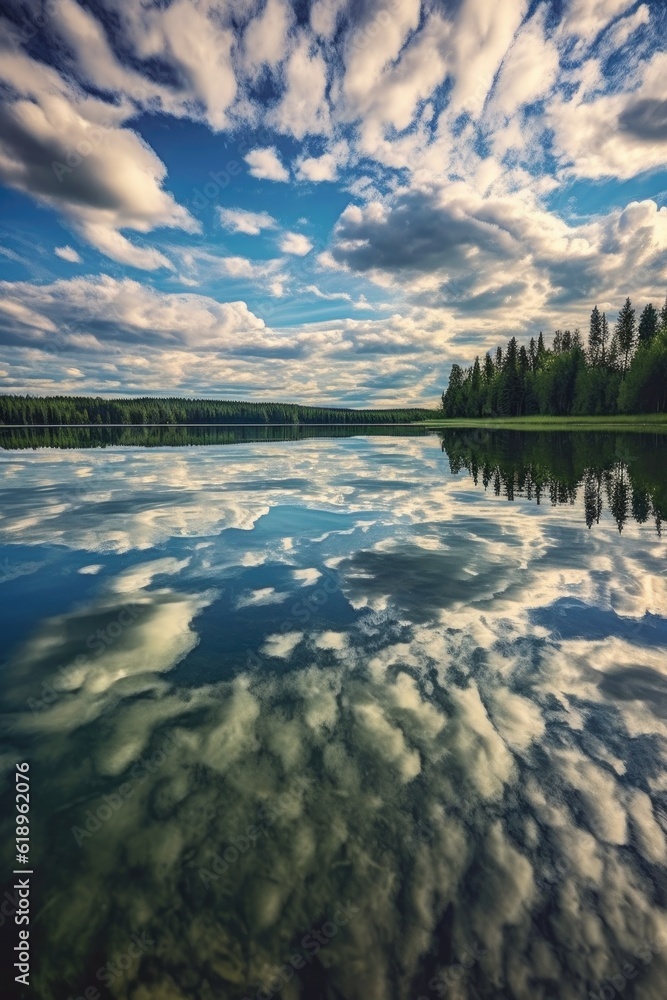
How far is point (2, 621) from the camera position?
8.76 m

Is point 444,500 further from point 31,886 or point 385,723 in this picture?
point 31,886

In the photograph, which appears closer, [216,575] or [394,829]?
[394,829]

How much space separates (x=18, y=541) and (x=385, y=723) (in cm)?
1337

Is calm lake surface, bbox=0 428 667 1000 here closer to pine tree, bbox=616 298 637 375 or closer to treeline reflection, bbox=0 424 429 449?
treeline reflection, bbox=0 424 429 449

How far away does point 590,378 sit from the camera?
101 metres

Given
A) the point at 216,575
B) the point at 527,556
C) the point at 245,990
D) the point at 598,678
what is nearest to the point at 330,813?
the point at 245,990
